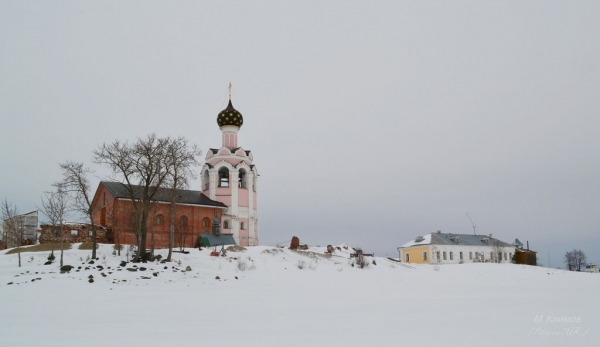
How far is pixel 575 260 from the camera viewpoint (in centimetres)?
6831

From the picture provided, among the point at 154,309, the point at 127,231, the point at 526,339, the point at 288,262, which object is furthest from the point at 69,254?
the point at 526,339

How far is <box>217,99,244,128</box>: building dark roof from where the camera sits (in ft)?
155

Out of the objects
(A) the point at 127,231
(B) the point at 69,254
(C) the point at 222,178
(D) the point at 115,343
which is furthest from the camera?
(C) the point at 222,178

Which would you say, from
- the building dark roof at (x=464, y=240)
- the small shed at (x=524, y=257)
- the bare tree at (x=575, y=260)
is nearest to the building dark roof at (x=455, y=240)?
the building dark roof at (x=464, y=240)

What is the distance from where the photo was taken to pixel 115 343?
8.86 meters

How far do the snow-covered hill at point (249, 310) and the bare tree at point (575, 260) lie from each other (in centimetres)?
5469

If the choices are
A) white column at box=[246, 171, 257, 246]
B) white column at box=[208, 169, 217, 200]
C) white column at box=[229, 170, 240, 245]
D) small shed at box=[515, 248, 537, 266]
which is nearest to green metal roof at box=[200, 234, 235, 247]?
white column at box=[229, 170, 240, 245]

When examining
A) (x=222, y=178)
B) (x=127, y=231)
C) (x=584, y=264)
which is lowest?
(x=584, y=264)

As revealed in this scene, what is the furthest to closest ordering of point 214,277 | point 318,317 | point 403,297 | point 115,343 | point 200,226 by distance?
point 200,226 → point 214,277 → point 403,297 → point 318,317 → point 115,343

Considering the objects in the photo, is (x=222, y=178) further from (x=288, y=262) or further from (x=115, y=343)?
(x=115, y=343)

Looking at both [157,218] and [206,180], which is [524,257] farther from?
[157,218]

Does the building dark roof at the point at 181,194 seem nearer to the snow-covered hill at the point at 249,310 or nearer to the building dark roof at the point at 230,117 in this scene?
the building dark roof at the point at 230,117

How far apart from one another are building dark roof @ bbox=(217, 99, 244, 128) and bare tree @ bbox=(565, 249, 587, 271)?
54.2 m

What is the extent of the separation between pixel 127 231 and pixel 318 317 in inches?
1062
